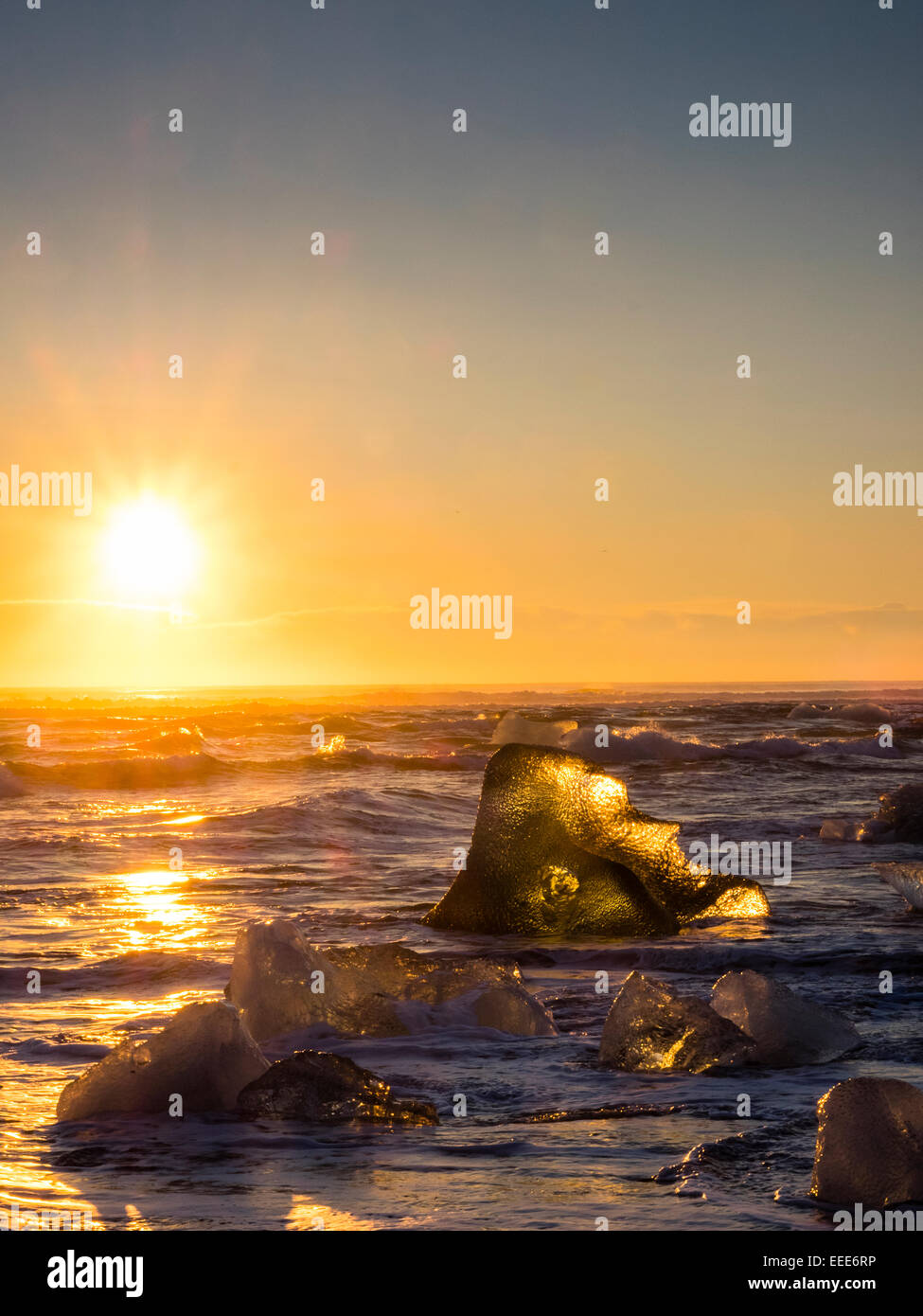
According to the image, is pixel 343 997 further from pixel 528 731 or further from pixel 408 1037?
pixel 528 731

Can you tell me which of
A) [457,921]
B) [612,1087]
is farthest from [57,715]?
[612,1087]

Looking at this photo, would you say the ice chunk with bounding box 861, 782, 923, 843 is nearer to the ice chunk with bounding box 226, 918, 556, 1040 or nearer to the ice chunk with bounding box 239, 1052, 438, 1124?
the ice chunk with bounding box 226, 918, 556, 1040

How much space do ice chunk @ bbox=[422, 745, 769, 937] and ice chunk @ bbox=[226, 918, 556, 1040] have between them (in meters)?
2.15

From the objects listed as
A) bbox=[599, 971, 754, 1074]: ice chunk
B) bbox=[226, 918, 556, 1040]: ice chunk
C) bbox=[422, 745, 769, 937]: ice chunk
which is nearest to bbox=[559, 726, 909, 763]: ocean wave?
bbox=[422, 745, 769, 937]: ice chunk

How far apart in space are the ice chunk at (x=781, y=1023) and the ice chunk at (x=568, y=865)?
2.74 m

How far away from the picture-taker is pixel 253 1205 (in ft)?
11.0

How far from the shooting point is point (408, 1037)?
536 centimetres

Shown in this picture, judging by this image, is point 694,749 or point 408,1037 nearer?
point 408,1037

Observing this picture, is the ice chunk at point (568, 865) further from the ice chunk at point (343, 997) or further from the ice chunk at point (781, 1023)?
the ice chunk at point (781, 1023)

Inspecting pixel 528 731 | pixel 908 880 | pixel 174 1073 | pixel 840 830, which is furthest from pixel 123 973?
pixel 528 731

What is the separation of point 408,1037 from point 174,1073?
1.32 meters

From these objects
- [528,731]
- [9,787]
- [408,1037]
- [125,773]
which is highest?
[528,731]

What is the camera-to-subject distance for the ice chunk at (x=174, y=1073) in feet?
13.8
